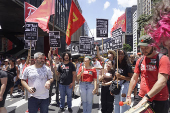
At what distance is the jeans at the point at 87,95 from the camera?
479cm

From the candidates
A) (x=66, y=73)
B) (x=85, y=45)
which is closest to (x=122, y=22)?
(x=85, y=45)

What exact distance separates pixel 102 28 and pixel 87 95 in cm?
283

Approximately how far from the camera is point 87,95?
479 centimetres

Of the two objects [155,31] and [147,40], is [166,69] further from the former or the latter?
[155,31]

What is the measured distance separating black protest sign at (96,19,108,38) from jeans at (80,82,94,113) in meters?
2.26

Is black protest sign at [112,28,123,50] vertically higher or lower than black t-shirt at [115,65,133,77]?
higher

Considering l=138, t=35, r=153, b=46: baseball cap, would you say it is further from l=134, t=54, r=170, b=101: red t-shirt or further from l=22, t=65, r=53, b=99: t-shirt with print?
l=22, t=65, r=53, b=99: t-shirt with print

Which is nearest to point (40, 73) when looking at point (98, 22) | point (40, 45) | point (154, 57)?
point (154, 57)

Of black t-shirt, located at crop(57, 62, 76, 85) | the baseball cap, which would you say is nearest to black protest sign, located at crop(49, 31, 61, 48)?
black t-shirt, located at crop(57, 62, 76, 85)

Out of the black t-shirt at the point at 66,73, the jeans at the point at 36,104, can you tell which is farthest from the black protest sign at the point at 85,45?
the jeans at the point at 36,104

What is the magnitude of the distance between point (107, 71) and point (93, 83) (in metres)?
0.65

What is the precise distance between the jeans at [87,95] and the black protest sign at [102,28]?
2.26 metres

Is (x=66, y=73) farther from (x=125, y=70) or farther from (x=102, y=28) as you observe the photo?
(x=125, y=70)

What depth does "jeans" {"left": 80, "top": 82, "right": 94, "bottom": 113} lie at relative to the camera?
479 cm
